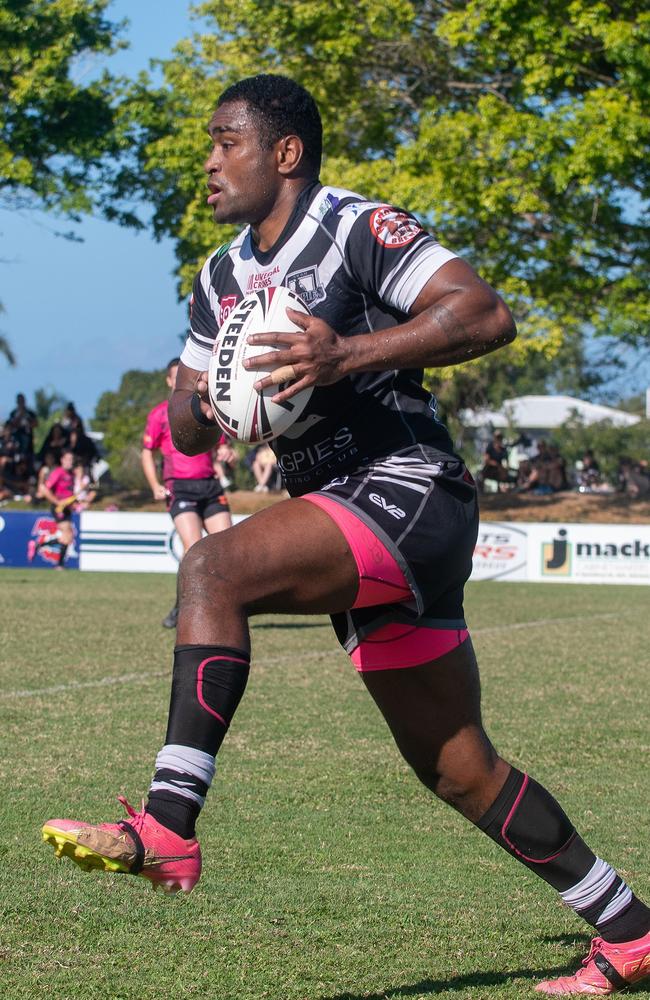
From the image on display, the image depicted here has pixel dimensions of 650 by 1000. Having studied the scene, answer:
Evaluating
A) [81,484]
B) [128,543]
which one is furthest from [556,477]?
[128,543]

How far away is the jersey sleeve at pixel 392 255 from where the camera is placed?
3.38m

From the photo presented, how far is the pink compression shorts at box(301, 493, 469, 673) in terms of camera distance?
3.29 m

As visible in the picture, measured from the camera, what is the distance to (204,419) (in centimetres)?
389

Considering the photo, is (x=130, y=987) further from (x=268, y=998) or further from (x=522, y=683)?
(x=522, y=683)

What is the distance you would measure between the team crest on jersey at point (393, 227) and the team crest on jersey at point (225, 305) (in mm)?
478

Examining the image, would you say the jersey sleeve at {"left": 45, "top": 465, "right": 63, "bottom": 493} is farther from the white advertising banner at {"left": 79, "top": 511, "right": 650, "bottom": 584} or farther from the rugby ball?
the rugby ball

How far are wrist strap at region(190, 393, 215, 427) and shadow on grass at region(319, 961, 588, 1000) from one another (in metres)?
1.64

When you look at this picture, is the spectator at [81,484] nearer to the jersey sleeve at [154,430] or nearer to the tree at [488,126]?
the tree at [488,126]

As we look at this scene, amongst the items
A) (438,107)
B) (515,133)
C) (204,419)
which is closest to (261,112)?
(204,419)

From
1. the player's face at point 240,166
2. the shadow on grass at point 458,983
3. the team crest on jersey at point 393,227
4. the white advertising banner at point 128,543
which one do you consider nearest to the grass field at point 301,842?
the shadow on grass at point 458,983

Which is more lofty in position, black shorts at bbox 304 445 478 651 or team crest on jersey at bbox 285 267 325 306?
team crest on jersey at bbox 285 267 325 306

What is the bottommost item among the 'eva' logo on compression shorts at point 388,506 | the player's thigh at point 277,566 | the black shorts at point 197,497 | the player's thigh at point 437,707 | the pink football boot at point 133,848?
the pink football boot at point 133,848

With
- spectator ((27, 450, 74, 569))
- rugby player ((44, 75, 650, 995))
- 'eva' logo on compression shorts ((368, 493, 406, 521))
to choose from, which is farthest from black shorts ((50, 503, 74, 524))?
'eva' logo on compression shorts ((368, 493, 406, 521))

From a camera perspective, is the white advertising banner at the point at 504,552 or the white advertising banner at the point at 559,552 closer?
the white advertising banner at the point at 559,552
